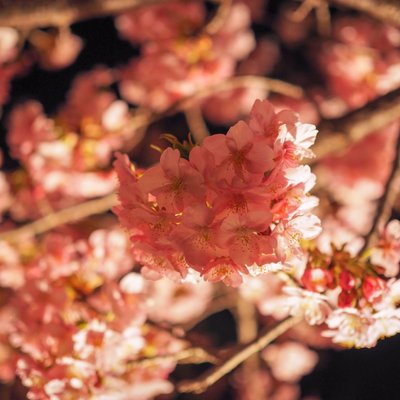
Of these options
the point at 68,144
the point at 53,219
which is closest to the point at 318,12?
the point at 68,144

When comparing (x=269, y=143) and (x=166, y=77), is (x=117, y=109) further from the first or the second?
(x=269, y=143)

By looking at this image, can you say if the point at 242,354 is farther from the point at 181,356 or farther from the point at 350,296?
the point at 350,296

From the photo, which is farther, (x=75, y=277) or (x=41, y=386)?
(x=75, y=277)

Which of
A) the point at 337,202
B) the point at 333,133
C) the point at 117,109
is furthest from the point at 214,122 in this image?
the point at 333,133

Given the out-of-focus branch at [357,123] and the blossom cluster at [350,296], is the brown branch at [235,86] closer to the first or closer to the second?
the out-of-focus branch at [357,123]

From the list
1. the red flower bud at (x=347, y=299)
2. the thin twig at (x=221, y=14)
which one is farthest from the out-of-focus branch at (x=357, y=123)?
the red flower bud at (x=347, y=299)
